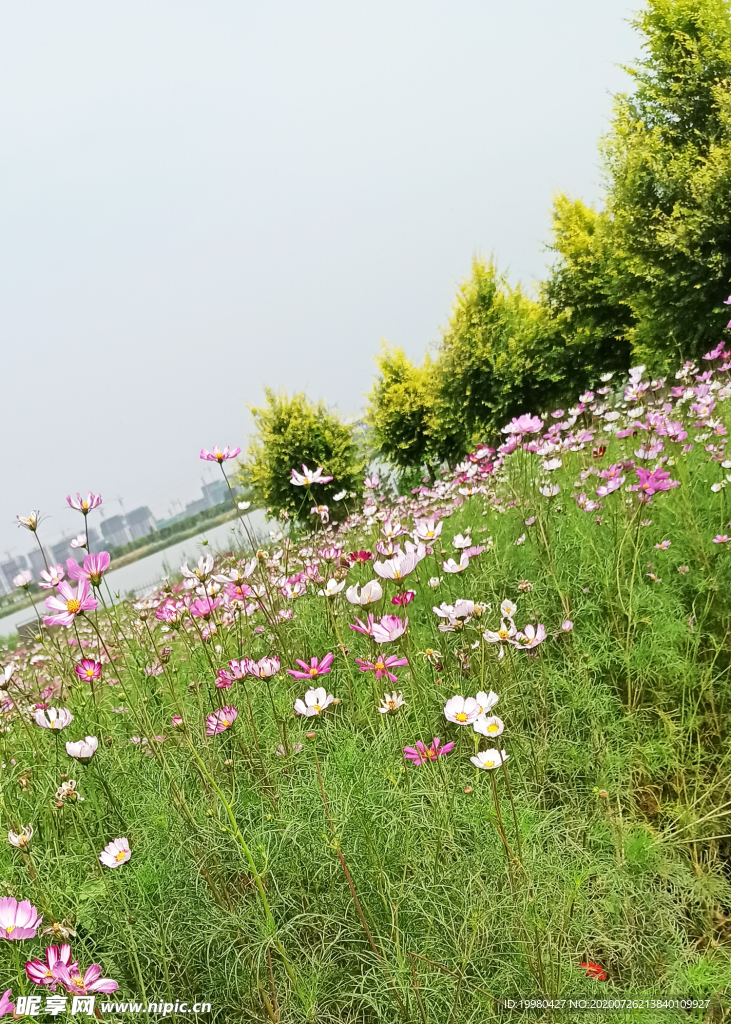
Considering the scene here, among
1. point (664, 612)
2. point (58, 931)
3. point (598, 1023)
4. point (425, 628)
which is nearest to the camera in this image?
point (58, 931)

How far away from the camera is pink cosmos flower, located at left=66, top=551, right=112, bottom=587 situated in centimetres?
140

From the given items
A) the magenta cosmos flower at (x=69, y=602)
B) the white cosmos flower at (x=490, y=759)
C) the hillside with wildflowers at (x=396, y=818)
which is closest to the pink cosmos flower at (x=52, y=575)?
the hillside with wildflowers at (x=396, y=818)

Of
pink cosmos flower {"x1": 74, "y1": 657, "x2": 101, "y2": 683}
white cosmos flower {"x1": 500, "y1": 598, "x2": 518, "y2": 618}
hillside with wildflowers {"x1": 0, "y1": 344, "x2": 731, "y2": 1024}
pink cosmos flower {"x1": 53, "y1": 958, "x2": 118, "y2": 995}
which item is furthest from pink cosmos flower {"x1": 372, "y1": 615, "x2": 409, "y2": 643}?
pink cosmos flower {"x1": 74, "y1": 657, "x2": 101, "y2": 683}

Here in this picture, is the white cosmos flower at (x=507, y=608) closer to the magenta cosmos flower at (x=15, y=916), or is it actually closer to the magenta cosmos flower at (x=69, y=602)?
the magenta cosmos flower at (x=69, y=602)

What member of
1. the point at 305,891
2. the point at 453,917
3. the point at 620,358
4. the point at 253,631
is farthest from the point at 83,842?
the point at 620,358

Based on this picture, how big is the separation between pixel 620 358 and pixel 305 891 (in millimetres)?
11349

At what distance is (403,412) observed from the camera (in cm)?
1146

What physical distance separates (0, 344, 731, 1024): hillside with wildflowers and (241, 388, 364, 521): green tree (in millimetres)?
7987

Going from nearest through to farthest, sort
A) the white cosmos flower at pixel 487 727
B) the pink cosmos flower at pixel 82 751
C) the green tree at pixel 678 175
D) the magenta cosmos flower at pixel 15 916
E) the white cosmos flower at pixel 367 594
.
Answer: the magenta cosmos flower at pixel 15 916 < the white cosmos flower at pixel 487 727 < the pink cosmos flower at pixel 82 751 < the white cosmos flower at pixel 367 594 < the green tree at pixel 678 175

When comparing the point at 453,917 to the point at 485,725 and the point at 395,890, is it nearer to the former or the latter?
the point at 395,890

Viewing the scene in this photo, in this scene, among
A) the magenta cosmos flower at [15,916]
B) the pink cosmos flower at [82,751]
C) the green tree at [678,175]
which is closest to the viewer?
the magenta cosmos flower at [15,916]

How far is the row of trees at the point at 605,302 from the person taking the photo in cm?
808

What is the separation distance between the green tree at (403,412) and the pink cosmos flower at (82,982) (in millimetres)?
10703

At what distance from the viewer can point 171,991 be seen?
1.23m
